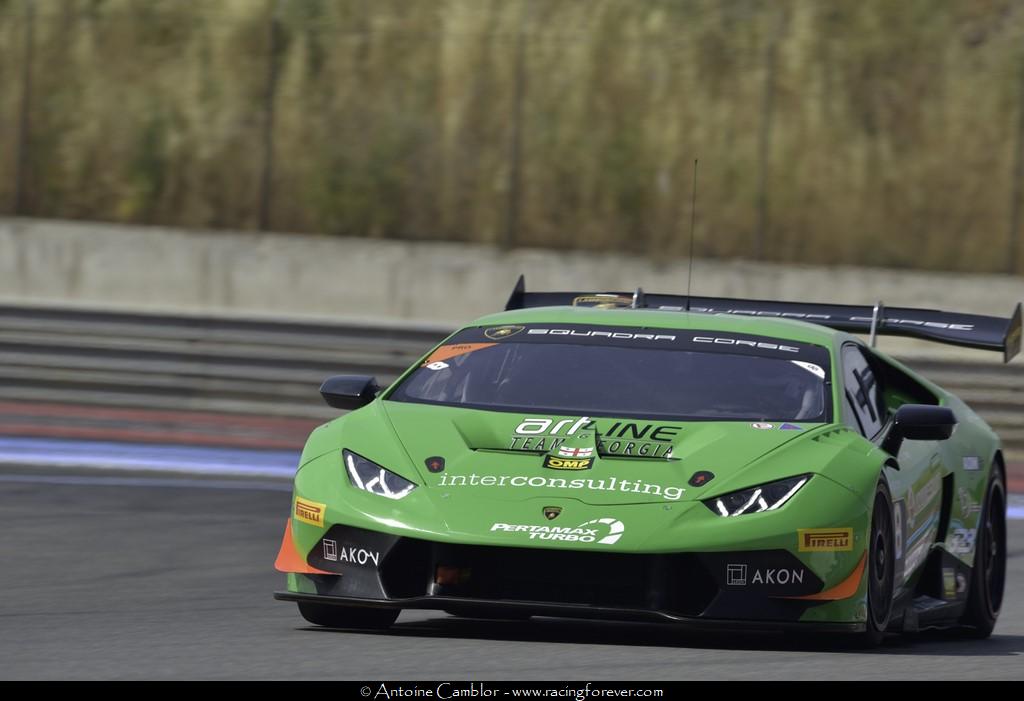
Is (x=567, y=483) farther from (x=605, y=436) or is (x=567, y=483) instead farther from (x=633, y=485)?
(x=605, y=436)

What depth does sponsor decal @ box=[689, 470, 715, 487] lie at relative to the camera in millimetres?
6498

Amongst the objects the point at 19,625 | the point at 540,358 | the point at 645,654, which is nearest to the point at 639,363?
the point at 540,358

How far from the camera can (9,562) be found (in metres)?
9.20

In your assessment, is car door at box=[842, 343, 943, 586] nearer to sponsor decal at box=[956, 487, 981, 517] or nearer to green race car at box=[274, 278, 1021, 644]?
green race car at box=[274, 278, 1021, 644]

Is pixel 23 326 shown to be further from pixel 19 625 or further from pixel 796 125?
pixel 19 625

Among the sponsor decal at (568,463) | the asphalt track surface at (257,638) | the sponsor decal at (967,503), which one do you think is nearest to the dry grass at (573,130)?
the asphalt track surface at (257,638)

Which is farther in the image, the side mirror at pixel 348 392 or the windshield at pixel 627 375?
the side mirror at pixel 348 392

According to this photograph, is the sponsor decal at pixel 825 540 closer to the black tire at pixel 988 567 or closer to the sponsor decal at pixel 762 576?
the sponsor decal at pixel 762 576

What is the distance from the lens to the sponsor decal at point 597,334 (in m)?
7.68

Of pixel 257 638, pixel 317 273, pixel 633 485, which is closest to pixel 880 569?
pixel 633 485

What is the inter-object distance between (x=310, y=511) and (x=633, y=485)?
43.0 inches

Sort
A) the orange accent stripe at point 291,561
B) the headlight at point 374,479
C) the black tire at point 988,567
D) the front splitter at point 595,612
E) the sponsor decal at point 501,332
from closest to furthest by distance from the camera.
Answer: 1. the front splitter at point 595,612
2. the headlight at point 374,479
3. the orange accent stripe at point 291,561
4. the sponsor decal at point 501,332
5. the black tire at point 988,567

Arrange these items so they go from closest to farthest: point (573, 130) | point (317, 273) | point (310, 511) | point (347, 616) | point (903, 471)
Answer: point (310, 511), point (347, 616), point (903, 471), point (317, 273), point (573, 130)

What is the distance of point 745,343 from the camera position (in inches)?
302
